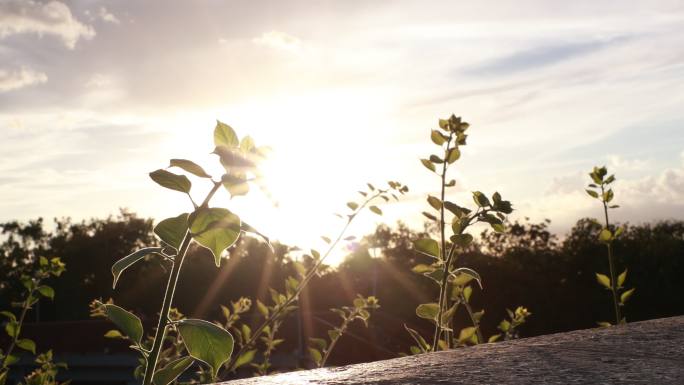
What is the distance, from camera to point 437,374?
5.07 ft

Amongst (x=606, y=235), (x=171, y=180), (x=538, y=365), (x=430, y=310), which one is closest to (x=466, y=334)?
(x=430, y=310)

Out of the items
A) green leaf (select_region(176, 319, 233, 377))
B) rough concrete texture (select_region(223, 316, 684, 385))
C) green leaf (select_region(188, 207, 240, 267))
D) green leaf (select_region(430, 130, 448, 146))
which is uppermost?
green leaf (select_region(430, 130, 448, 146))

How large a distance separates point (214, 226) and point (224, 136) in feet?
0.56

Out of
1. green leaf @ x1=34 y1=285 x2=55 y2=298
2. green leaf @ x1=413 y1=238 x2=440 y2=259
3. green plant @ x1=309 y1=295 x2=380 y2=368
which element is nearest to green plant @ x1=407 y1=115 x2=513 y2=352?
green leaf @ x1=413 y1=238 x2=440 y2=259

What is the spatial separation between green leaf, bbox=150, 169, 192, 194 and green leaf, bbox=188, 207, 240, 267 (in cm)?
7

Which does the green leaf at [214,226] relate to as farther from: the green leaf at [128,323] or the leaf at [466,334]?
the leaf at [466,334]

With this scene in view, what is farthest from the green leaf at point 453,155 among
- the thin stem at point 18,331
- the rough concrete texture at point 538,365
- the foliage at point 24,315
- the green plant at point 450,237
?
the thin stem at point 18,331

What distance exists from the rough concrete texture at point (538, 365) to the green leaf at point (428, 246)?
0.59m

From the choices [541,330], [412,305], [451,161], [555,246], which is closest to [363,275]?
[412,305]

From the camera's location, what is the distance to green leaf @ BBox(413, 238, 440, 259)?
2.58 meters

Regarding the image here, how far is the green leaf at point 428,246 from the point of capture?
2.58 metres

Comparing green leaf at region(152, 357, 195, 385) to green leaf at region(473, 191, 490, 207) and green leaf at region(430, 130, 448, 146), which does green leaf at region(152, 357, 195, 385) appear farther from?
green leaf at region(430, 130, 448, 146)

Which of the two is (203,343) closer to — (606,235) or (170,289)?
(170,289)

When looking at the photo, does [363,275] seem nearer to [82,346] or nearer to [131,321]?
[82,346]
